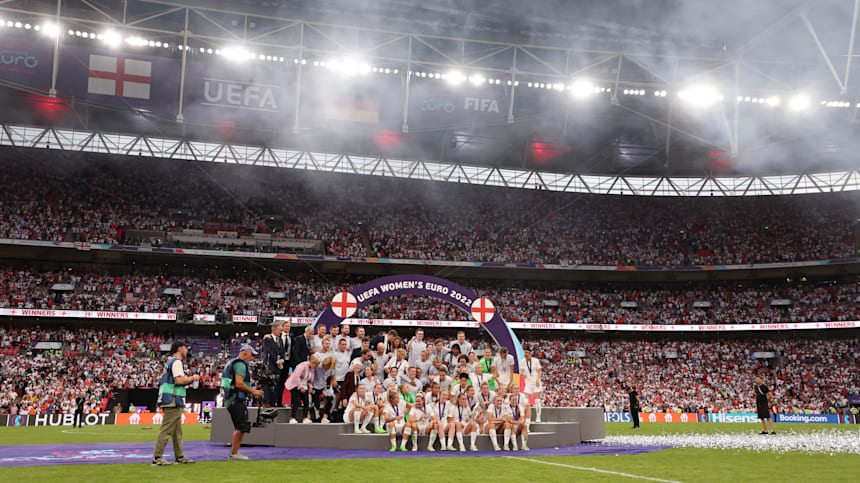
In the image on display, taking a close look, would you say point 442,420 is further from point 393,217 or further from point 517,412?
point 393,217

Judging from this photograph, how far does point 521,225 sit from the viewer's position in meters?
50.0

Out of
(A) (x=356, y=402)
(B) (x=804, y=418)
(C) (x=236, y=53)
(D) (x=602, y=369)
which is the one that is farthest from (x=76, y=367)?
(B) (x=804, y=418)

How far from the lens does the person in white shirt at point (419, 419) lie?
13.4 m

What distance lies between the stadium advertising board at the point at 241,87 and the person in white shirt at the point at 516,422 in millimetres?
19111

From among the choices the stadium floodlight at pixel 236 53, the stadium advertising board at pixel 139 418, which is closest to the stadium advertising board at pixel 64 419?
the stadium advertising board at pixel 139 418

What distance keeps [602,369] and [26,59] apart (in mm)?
36793

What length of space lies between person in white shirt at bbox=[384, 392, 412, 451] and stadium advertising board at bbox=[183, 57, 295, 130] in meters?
18.1

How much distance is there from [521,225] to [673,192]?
13759 millimetres

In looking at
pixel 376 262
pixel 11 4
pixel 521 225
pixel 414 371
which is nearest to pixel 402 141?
pixel 376 262

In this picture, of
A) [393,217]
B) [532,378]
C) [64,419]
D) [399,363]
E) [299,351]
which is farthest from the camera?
[393,217]

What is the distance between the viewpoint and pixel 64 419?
29.7 m

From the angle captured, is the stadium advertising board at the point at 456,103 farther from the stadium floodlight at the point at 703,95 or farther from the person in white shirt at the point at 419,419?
the person in white shirt at the point at 419,419

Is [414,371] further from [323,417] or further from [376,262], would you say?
[376,262]

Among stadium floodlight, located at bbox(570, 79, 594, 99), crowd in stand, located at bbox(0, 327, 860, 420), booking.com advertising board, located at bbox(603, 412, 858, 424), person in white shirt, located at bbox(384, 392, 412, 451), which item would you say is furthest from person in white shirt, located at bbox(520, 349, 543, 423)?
booking.com advertising board, located at bbox(603, 412, 858, 424)
